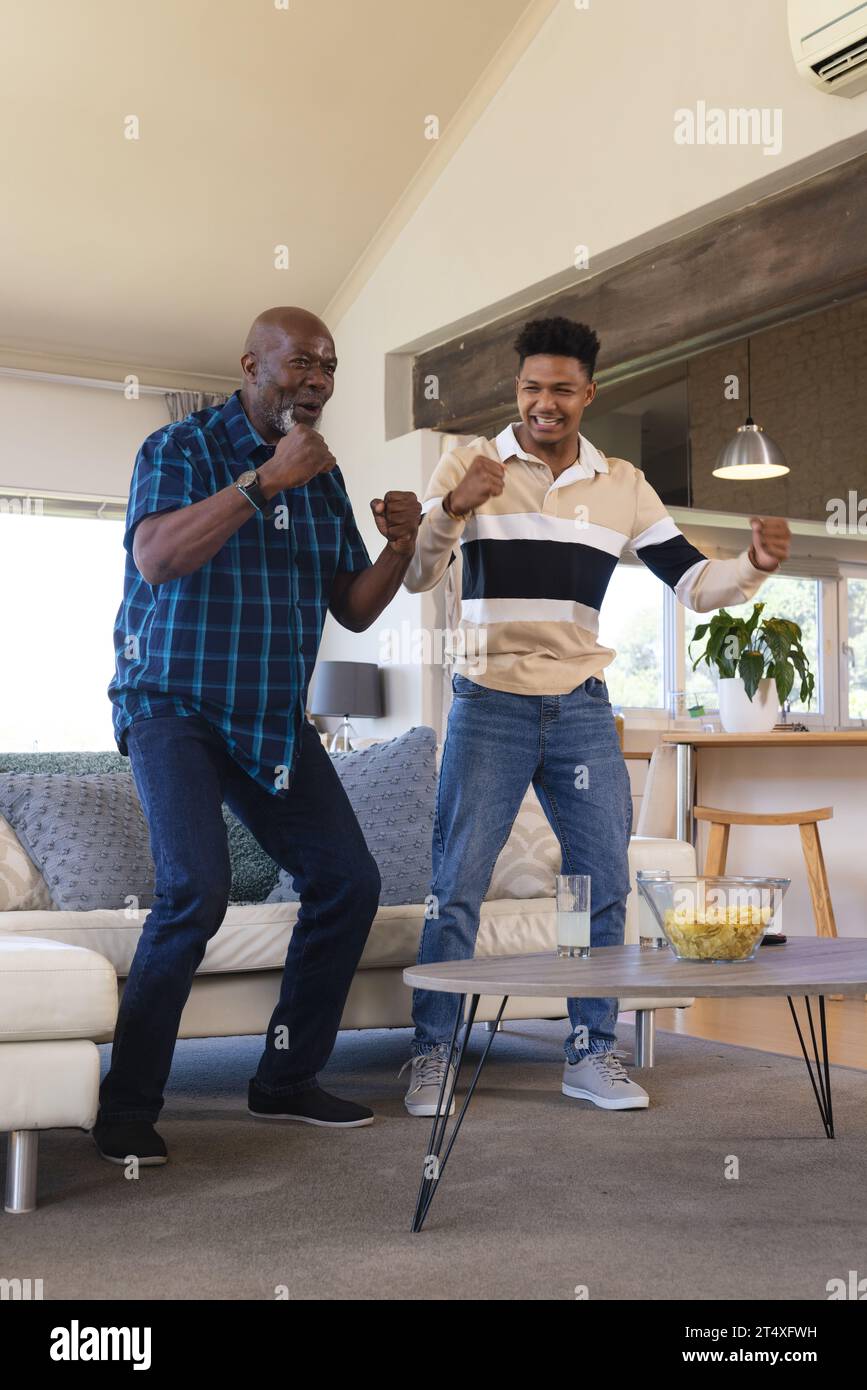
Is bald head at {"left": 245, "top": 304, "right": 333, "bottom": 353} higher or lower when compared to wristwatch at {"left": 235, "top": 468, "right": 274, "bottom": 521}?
higher

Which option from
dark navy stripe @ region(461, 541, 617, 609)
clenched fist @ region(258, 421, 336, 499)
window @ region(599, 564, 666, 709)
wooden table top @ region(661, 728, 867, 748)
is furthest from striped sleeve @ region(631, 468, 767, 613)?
window @ region(599, 564, 666, 709)

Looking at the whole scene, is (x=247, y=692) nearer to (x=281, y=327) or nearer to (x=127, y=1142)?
(x=281, y=327)

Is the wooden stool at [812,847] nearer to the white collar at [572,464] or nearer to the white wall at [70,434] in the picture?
the white collar at [572,464]

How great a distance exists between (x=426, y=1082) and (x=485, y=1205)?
59cm

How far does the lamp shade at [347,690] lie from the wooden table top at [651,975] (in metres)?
3.98

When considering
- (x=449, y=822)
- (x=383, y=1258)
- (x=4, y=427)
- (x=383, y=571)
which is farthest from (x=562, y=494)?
(x=4, y=427)

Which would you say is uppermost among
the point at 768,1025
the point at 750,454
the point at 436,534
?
the point at 750,454

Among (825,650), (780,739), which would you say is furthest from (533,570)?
(825,650)

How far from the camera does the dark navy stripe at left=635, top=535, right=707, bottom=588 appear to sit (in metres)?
2.70

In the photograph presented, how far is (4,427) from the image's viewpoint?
6.56 m

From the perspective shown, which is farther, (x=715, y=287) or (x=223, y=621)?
(x=715, y=287)

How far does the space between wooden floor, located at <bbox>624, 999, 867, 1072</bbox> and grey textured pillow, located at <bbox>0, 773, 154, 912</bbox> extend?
5.29 ft

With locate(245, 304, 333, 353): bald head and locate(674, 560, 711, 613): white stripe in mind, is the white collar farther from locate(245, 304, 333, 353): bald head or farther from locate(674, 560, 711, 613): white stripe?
locate(245, 304, 333, 353): bald head

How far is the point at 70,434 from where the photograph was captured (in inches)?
265
